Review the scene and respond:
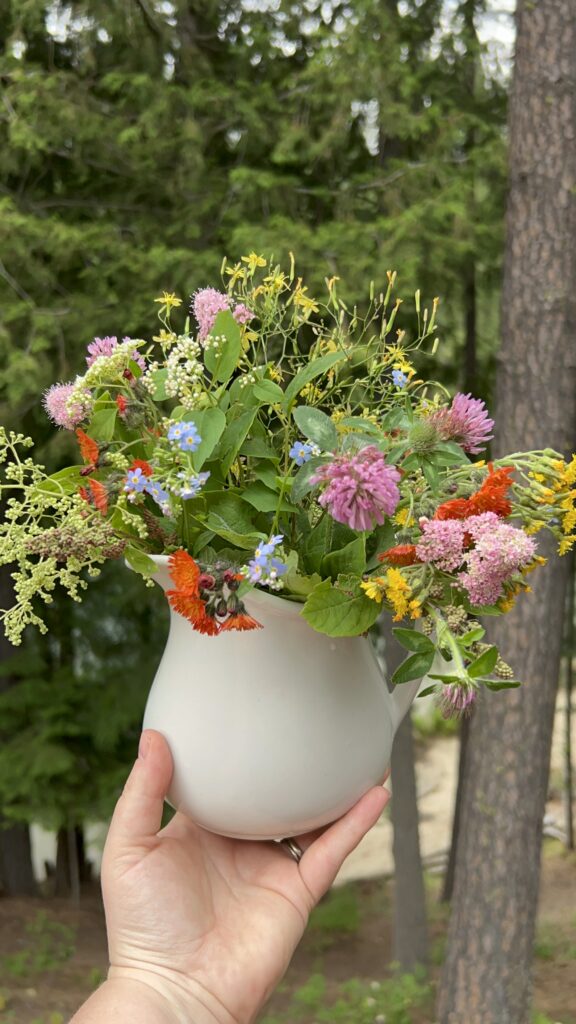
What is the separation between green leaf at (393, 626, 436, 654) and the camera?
3.58 ft

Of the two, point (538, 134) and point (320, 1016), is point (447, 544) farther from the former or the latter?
point (320, 1016)

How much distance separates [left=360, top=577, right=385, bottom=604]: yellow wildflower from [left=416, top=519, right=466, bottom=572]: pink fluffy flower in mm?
49

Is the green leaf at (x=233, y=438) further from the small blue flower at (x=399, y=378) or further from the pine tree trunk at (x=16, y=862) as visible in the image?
the pine tree trunk at (x=16, y=862)

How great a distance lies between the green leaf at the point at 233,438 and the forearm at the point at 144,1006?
609 mm

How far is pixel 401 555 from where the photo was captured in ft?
3.62

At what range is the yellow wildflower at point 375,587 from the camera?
1074 mm

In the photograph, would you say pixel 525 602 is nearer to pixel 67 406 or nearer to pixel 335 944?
pixel 67 406

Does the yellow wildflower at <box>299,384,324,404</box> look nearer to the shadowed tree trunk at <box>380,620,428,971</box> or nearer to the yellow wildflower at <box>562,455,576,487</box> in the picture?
the yellow wildflower at <box>562,455,576,487</box>

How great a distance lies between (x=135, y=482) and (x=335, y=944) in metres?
4.73

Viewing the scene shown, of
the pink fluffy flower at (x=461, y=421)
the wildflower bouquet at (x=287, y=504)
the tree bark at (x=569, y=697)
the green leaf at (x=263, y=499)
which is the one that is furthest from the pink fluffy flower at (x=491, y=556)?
the tree bark at (x=569, y=697)

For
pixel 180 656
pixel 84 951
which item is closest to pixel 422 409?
pixel 180 656

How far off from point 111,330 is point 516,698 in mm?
2058

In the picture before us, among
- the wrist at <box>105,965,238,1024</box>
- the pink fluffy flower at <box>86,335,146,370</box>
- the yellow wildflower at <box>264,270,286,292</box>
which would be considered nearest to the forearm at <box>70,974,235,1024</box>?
the wrist at <box>105,965,238,1024</box>

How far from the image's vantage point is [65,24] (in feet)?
14.2
